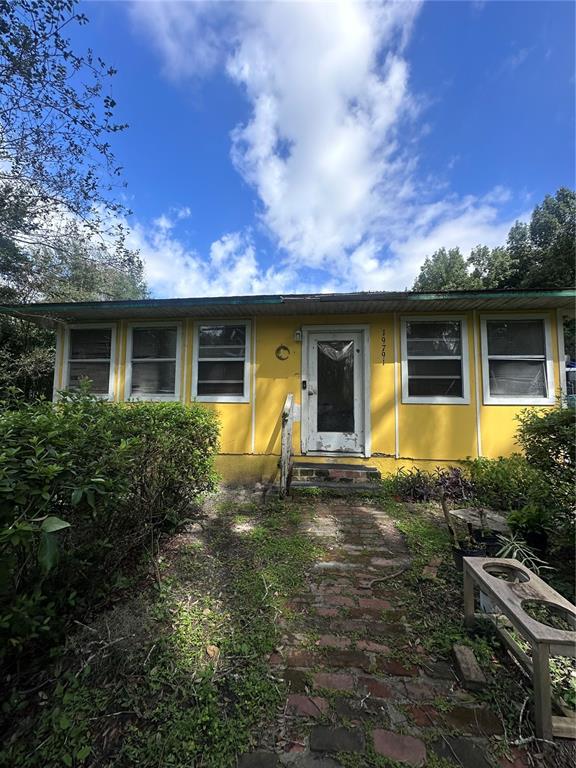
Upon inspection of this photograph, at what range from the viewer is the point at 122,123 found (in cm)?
629

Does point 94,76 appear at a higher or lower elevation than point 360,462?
higher

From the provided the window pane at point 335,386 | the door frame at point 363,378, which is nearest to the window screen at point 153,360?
the door frame at point 363,378

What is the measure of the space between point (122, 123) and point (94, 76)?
770 millimetres

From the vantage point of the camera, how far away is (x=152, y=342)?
5.93 meters

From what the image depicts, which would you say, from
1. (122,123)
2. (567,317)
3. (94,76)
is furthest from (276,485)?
(94,76)

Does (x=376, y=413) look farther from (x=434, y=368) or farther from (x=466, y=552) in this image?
(x=466, y=552)

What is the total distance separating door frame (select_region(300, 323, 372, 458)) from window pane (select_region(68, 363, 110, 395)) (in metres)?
3.71

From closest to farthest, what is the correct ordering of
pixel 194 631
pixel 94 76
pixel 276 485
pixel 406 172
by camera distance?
pixel 194 631
pixel 276 485
pixel 94 76
pixel 406 172

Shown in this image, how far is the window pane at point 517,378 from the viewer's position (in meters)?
5.05

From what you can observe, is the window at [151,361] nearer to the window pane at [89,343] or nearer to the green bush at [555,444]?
the window pane at [89,343]

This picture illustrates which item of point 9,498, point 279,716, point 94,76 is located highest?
point 94,76

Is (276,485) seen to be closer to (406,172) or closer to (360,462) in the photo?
(360,462)

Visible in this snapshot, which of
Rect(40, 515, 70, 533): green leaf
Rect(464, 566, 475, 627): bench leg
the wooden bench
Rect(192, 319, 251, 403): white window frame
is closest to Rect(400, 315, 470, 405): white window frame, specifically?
Rect(192, 319, 251, 403): white window frame

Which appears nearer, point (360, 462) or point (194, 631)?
point (194, 631)
